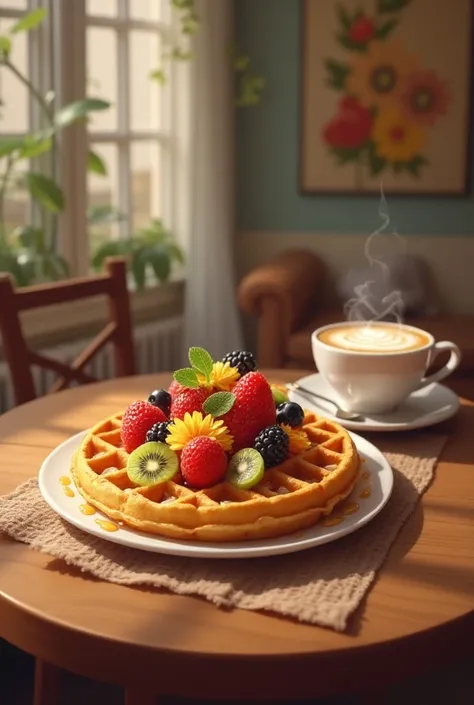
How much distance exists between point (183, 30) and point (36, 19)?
958mm

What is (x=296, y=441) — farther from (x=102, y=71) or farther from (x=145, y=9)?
(x=145, y=9)

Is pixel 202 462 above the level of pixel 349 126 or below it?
below

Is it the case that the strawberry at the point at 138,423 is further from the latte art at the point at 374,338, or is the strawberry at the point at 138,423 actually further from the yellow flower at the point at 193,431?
the latte art at the point at 374,338

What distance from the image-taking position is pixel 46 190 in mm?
3064

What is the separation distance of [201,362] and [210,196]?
279cm

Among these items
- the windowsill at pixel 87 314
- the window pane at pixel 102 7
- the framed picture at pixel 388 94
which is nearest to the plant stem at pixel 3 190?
the windowsill at pixel 87 314

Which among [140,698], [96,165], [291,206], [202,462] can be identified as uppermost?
[96,165]

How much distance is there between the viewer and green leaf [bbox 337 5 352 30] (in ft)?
13.1

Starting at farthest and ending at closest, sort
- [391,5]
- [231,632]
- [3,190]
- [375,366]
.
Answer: [391,5] → [3,190] → [375,366] → [231,632]

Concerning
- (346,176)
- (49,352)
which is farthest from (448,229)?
(49,352)

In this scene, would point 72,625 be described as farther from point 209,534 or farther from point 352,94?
point 352,94

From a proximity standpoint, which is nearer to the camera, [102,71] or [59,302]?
[59,302]

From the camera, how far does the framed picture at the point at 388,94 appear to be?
3920mm

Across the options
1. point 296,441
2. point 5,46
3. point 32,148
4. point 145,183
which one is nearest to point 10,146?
point 32,148
